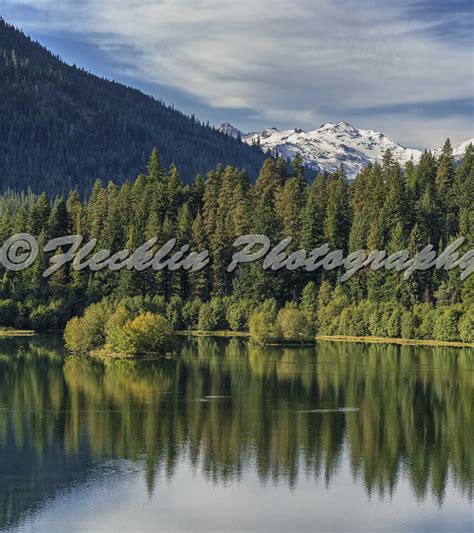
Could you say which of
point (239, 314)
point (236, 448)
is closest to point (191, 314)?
point (239, 314)

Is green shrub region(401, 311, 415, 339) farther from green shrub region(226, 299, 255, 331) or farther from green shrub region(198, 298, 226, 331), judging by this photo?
green shrub region(198, 298, 226, 331)

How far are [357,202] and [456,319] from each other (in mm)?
41851

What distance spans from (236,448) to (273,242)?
10268 cm

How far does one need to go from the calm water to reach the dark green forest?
41.8 m

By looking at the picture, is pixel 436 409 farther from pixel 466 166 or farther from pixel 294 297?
pixel 466 166

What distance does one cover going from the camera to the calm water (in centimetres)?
4447

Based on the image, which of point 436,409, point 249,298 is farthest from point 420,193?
point 436,409

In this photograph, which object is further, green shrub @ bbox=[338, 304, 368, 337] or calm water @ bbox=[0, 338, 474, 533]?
green shrub @ bbox=[338, 304, 368, 337]

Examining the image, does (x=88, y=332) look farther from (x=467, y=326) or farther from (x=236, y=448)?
(x=236, y=448)

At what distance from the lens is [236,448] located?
188 feet

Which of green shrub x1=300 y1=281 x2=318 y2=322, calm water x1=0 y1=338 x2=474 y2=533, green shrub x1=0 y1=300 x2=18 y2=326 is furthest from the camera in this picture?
green shrub x1=0 y1=300 x2=18 y2=326

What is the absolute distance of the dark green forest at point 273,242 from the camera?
138500mm

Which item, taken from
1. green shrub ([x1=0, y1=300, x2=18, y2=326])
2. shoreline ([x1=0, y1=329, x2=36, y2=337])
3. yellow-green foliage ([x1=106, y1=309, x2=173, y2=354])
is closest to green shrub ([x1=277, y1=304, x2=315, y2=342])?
yellow-green foliage ([x1=106, y1=309, x2=173, y2=354])

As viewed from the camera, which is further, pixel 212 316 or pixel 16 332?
pixel 212 316
